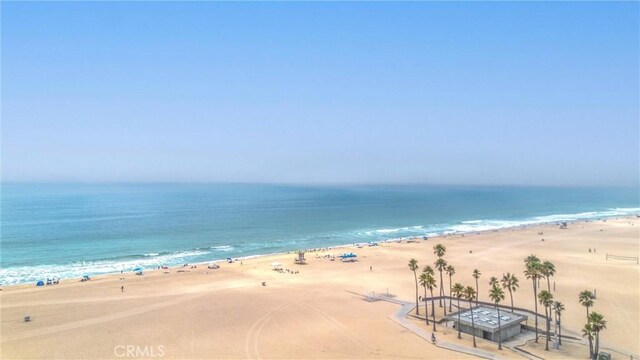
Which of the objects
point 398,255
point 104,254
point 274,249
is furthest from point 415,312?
point 104,254

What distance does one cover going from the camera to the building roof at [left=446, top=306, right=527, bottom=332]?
36284 millimetres

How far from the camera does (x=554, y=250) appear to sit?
8225cm

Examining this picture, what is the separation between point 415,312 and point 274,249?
5219cm

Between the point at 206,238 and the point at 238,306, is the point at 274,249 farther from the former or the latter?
the point at 238,306

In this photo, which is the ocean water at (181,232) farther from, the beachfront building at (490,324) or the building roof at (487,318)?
the beachfront building at (490,324)

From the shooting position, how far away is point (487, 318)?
37844 mm

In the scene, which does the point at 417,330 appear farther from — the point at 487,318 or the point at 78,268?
the point at 78,268

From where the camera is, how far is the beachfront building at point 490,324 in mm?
35906

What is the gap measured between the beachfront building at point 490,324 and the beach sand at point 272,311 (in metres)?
0.94

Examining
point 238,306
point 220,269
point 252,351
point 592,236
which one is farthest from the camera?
point 592,236

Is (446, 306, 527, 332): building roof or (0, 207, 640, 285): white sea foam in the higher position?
(446, 306, 527, 332): building roof

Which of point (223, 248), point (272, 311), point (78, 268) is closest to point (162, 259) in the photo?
point (78, 268)

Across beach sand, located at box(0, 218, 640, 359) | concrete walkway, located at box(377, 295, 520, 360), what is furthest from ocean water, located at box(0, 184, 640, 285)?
concrete walkway, located at box(377, 295, 520, 360)

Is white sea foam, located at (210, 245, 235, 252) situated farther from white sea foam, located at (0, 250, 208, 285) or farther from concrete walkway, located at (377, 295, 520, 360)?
concrete walkway, located at (377, 295, 520, 360)
